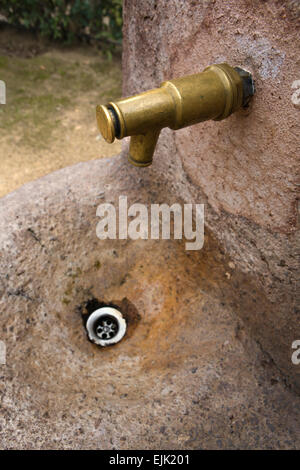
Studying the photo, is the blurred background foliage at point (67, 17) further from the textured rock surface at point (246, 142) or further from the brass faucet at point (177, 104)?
the brass faucet at point (177, 104)

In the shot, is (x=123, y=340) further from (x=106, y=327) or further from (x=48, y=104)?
(x=48, y=104)

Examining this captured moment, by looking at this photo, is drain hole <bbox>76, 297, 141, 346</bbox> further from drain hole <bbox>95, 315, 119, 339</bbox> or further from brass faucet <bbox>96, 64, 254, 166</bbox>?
brass faucet <bbox>96, 64, 254, 166</bbox>

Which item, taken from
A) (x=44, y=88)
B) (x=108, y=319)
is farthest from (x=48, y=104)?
(x=108, y=319)

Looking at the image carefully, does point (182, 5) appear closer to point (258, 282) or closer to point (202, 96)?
point (202, 96)

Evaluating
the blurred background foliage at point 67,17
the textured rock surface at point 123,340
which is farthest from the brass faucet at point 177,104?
the blurred background foliage at point 67,17

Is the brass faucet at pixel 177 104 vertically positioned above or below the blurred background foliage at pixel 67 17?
below
